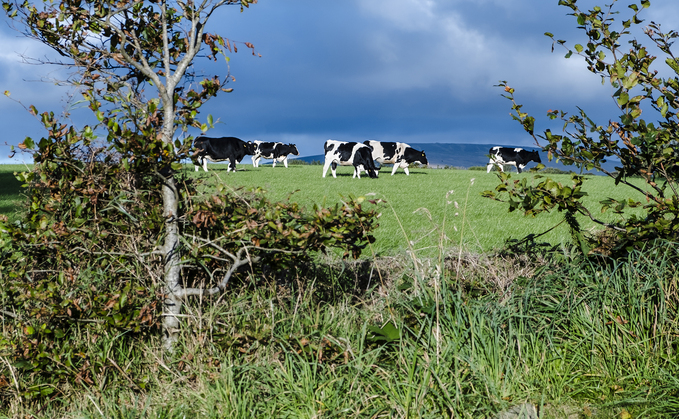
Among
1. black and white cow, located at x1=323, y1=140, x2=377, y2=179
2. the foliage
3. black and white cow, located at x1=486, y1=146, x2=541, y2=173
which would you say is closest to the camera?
the foliage

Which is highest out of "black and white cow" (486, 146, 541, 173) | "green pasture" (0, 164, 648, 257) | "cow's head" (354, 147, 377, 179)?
"black and white cow" (486, 146, 541, 173)

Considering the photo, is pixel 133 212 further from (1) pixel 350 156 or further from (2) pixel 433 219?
(1) pixel 350 156

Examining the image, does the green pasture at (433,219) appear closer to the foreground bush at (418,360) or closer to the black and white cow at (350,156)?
A: the foreground bush at (418,360)

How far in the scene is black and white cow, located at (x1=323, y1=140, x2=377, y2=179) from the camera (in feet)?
78.0

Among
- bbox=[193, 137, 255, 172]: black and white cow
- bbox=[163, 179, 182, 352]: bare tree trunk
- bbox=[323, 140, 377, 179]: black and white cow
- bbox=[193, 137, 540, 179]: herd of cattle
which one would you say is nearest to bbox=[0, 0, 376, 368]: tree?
bbox=[163, 179, 182, 352]: bare tree trunk

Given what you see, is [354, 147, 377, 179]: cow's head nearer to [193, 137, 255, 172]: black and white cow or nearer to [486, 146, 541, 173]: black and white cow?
[193, 137, 255, 172]: black and white cow

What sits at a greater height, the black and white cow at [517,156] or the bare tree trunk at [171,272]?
the black and white cow at [517,156]

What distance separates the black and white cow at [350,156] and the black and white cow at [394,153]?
3237mm

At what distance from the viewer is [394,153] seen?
28.9 meters

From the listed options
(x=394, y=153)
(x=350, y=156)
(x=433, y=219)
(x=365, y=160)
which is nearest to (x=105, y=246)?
(x=433, y=219)

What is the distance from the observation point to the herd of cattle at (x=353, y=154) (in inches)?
962

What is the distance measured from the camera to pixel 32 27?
379 cm

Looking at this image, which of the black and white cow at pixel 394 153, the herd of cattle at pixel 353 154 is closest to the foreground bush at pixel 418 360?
the herd of cattle at pixel 353 154

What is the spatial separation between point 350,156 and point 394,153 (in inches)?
182
